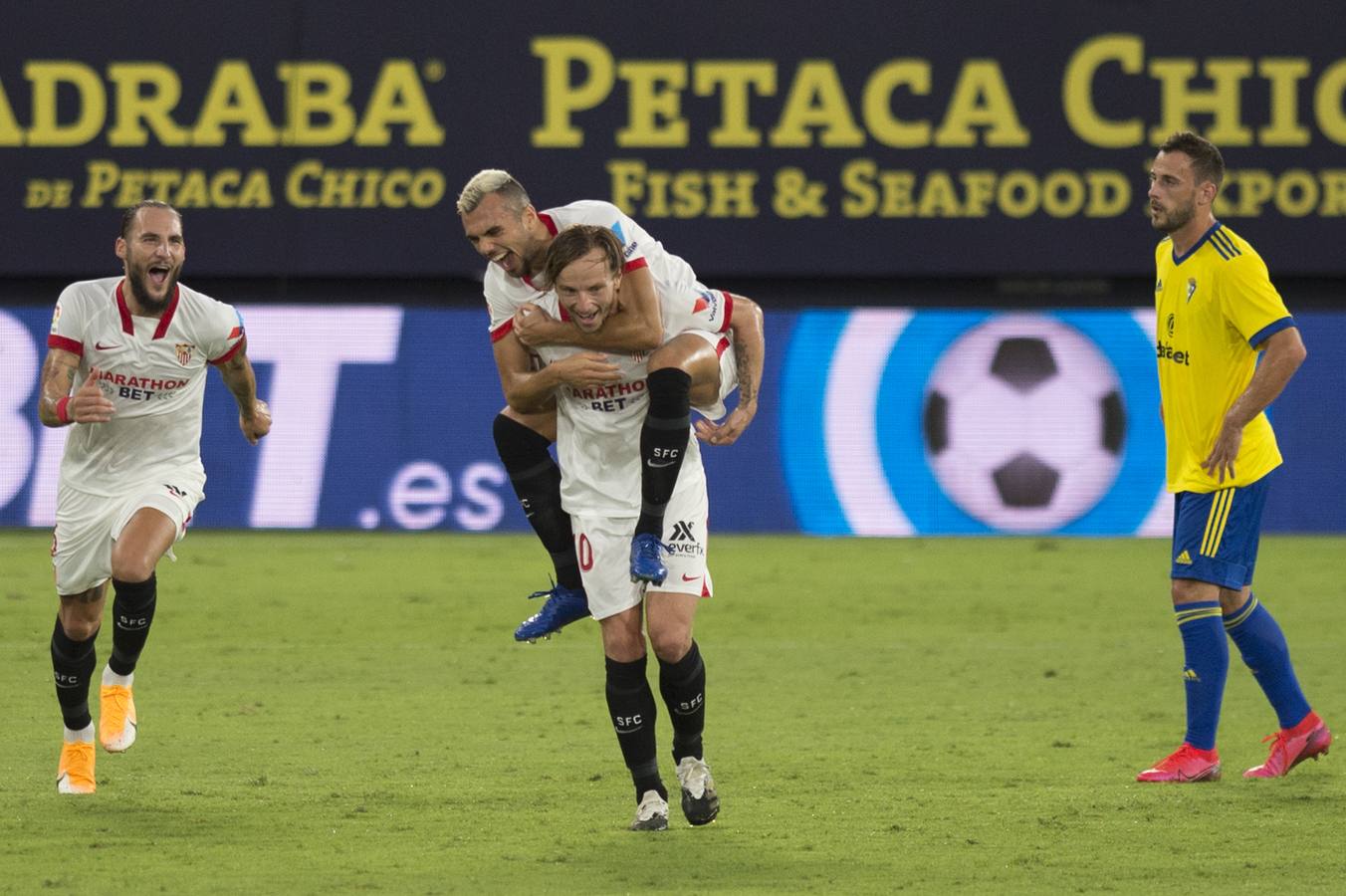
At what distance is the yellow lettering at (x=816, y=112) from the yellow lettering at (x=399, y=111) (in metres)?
2.46

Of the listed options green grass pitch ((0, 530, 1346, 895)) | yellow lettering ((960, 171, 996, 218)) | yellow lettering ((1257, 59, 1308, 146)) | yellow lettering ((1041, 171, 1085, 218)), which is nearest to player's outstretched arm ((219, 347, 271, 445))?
green grass pitch ((0, 530, 1346, 895))

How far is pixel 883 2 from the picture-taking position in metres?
14.9

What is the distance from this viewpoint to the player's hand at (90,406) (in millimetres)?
6078

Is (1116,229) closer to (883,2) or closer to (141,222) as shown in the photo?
(883,2)

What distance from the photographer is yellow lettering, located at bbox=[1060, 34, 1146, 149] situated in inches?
584

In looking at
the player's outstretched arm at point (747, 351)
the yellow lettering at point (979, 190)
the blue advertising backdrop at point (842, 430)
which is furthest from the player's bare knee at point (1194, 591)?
the yellow lettering at point (979, 190)

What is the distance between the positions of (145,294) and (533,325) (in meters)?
1.46

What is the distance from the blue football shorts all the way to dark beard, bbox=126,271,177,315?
10.5 feet

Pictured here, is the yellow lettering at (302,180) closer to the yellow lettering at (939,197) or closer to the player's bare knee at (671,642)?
the yellow lettering at (939,197)

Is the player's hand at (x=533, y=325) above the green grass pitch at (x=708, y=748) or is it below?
above

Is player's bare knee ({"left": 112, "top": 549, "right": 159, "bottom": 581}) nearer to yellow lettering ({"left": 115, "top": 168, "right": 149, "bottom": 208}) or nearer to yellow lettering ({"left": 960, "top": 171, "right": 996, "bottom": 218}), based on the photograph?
yellow lettering ({"left": 115, "top": 168, "right": 149, "bottom": 208})

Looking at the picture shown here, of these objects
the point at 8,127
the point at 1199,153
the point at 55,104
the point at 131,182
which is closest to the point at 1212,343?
the point at 1199,153

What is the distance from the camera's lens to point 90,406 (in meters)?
6.09

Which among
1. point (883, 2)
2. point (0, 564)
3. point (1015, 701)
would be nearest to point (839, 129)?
point (883, 2)
